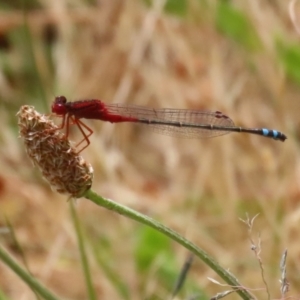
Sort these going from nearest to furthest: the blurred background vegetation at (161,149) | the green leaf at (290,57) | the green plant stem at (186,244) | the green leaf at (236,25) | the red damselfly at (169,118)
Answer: the green plant stem at (186,244), the red damselfly at (169,118), the blurred background vegetation at (161,149), the green leaf at (290,57), the green leaf at (236,25)

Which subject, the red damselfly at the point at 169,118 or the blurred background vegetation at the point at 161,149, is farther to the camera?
the blurred background vegetation at the point at 161,149

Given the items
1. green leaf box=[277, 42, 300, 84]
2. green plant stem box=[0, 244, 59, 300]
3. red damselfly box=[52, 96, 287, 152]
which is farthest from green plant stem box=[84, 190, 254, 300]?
green leaf box=[277, 42, 300, 84]

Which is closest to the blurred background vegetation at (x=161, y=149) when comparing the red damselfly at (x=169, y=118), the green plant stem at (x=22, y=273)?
the red damselfly at (x=169, y=118)

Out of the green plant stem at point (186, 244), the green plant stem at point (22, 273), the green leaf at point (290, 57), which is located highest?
the green leaf at point (290, 57)

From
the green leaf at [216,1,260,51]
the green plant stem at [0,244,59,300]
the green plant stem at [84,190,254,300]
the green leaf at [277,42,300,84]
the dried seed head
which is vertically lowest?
the green plant stem at [0,244,59,300]

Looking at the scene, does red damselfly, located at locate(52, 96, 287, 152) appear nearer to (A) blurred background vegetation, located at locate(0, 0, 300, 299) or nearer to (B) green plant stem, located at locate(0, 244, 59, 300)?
(A) blurred background vegetation, located at locate(0, 0, 300, 299)

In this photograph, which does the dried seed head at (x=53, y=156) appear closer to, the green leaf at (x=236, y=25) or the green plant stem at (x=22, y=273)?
the green plant stem at (x=22, y=273)

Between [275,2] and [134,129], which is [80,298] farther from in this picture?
[275,2]
